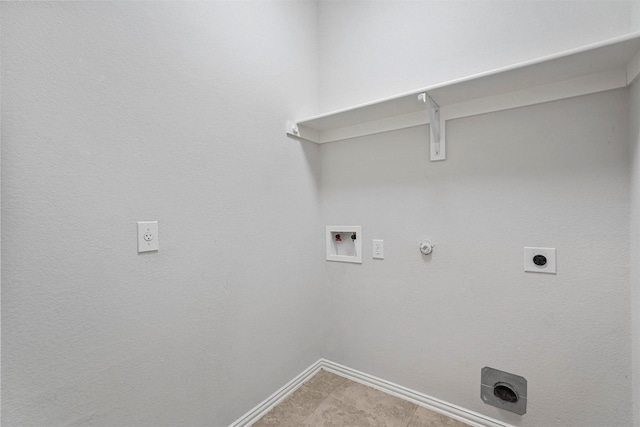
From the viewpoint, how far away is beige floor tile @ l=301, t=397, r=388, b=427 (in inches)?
58.1

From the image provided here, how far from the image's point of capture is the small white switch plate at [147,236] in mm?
1088

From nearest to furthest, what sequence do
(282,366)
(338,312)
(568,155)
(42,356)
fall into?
(42,356) → (568,155) → (282,366) → (338,312)

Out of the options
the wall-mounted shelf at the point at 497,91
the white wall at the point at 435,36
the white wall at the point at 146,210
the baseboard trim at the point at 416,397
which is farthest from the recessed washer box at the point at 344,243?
the white wall at the point at 435,36

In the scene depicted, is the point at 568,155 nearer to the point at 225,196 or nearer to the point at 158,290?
the point at 225,196

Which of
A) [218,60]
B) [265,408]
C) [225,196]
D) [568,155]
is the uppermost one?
[218,60]

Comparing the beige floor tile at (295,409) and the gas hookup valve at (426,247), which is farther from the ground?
the gas hookup valve at (426,247)

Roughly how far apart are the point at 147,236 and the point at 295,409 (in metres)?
1.26

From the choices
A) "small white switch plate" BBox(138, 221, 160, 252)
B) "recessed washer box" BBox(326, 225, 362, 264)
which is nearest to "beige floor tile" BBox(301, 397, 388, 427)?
"recessed washer box" BBox(326, 225, 362, 264)

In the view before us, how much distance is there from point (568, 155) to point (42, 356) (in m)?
2.13

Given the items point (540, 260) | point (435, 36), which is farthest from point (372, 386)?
point (435, 36)

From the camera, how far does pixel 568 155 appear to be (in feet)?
4.15

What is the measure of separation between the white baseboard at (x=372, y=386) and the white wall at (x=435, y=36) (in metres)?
1.80

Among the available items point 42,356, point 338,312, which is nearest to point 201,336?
point 42,356

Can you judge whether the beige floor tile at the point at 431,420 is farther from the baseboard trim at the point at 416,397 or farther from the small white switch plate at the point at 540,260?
the small white switch plate at the point at 540,260
